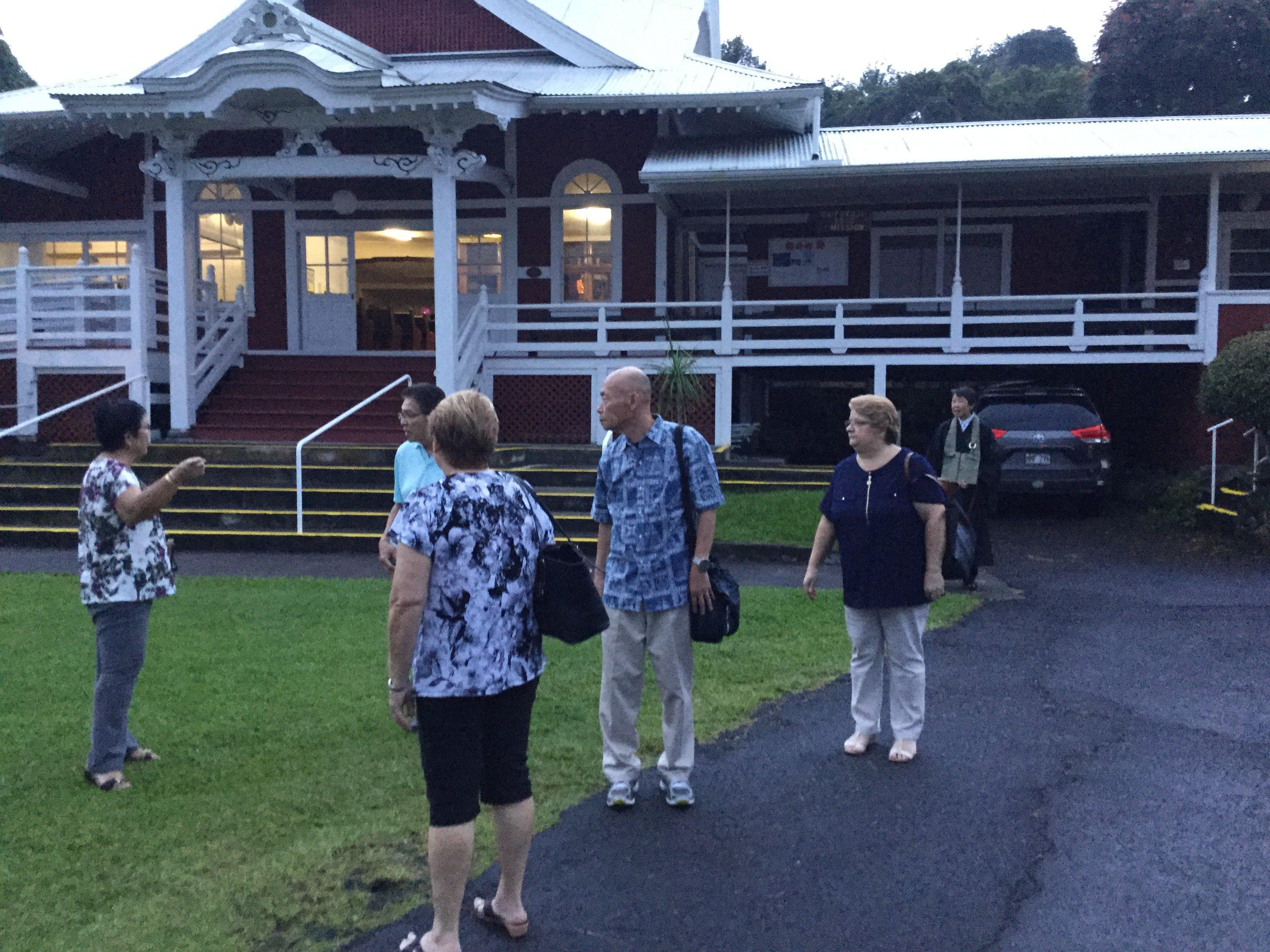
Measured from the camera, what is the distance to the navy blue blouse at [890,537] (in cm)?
546

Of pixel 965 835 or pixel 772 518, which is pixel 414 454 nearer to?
pixel 965 835

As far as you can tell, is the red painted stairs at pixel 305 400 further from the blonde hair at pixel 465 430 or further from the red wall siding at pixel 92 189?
the blonde hair at pixel 465 430

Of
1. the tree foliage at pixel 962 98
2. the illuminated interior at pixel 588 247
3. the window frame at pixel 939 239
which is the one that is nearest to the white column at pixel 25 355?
the illuminated interior at pixel 588 247

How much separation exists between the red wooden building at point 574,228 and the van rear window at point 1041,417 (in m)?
1.81

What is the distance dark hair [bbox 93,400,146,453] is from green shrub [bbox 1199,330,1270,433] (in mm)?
10843

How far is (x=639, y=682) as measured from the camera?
4.97 metres

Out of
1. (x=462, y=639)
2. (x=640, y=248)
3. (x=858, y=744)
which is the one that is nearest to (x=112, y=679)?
(x=462, y=639)

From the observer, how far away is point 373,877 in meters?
4.21

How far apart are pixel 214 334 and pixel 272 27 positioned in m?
4.26

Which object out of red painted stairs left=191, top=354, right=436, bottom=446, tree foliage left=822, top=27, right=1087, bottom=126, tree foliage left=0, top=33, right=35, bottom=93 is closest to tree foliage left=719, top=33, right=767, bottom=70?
tree foliage left=822, top=27, right=1087, bottom=126

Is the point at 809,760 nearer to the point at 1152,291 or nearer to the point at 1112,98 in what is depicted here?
the point at 1152,291

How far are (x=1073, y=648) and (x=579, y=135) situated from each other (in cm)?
1174

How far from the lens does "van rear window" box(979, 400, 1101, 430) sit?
13367 mm

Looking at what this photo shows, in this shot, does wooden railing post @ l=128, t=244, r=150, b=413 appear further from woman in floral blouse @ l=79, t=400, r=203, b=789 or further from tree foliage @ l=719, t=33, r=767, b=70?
tree foliage @ l=719, t=33, r=767, b=70
